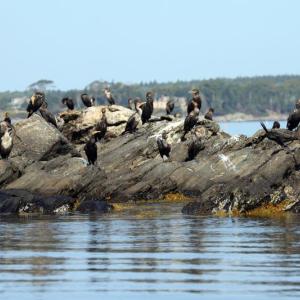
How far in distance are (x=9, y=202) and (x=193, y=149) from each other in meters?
12.0

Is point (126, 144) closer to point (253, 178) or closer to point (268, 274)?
point (253, 178)

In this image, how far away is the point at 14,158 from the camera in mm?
42812

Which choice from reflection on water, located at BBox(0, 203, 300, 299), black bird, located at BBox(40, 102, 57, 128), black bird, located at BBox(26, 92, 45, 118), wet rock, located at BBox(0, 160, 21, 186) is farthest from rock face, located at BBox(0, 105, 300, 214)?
black bird, located at BBox(26, 92, 45, 118)

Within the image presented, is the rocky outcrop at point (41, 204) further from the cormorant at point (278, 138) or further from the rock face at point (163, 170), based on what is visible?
the cormorant at point (278, 138)

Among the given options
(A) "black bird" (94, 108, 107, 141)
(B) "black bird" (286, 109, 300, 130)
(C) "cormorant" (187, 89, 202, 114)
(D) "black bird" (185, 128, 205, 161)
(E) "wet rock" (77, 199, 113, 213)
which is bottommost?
(E) "wet rock" (77, 199, 113, 213)

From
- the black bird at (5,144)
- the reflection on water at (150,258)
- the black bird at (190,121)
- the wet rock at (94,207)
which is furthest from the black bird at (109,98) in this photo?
the reflection on water at (150,258)

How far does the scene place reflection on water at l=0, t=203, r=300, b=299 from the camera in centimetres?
1850

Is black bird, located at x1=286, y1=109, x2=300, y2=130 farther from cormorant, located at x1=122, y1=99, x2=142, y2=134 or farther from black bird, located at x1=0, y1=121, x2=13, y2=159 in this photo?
black bird, located at x1=0, y1=121, x2=13, y2=159

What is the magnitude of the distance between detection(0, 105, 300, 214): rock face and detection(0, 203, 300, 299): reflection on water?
1.88 m

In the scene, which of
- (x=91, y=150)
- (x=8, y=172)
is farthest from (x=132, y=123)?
→ (x=8, y=172)

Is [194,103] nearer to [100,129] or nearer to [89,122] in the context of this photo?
[89,122]

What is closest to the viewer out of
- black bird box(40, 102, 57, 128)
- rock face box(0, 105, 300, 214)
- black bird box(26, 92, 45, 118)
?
rock face box(0, 105, 300, 214)

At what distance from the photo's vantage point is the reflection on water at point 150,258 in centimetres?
1850

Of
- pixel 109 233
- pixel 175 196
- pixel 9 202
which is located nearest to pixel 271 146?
pixel 175 196
